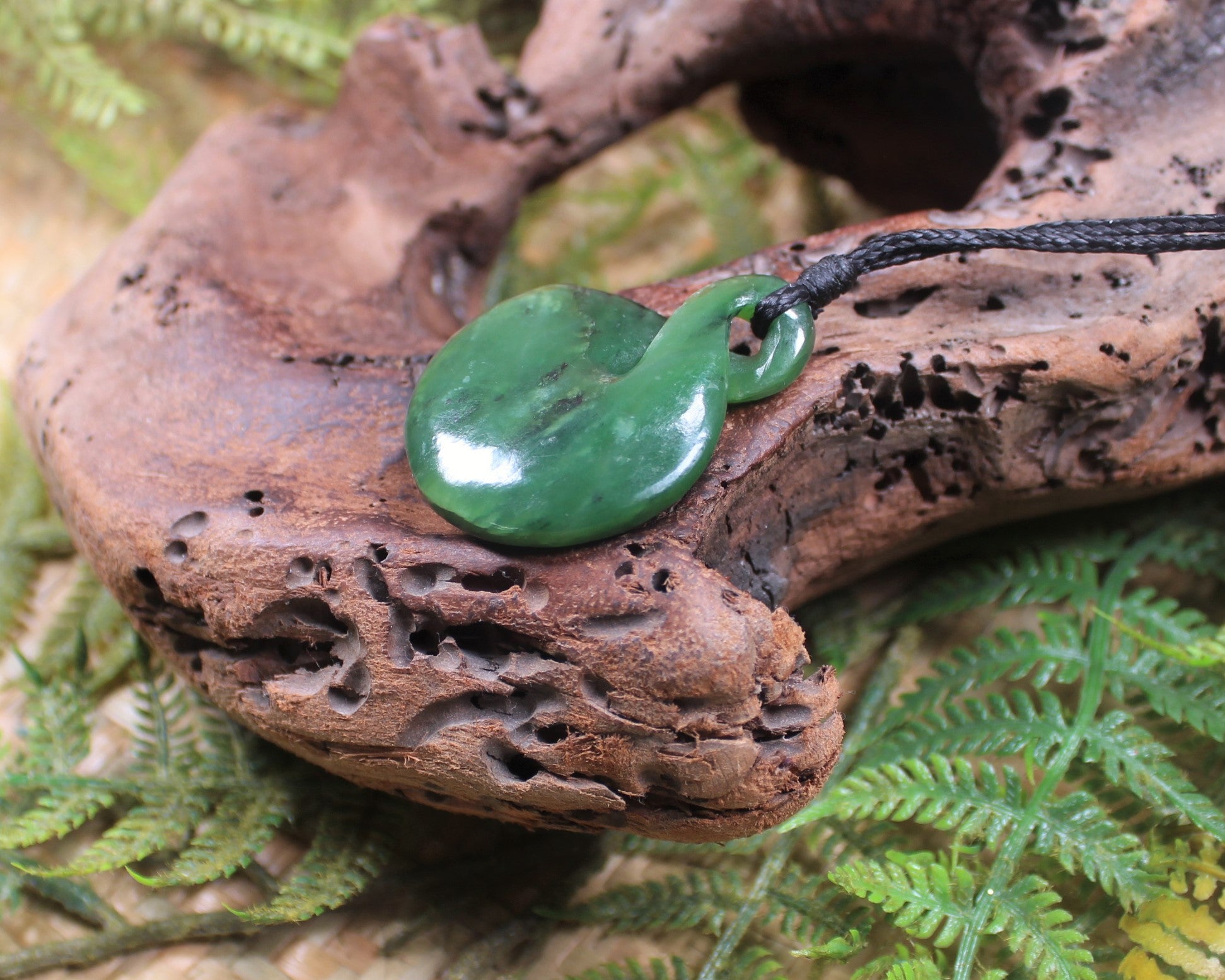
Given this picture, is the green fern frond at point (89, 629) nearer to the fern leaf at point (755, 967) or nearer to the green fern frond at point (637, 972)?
the green fern frond at point (637, 972)

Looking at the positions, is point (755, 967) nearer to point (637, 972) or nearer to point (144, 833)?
point (637, 972)

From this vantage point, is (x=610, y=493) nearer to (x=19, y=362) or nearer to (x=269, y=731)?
(x=269, y=731)

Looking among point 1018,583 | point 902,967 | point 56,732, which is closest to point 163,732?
point 56,732

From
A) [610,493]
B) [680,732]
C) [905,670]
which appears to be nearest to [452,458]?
[610,493]

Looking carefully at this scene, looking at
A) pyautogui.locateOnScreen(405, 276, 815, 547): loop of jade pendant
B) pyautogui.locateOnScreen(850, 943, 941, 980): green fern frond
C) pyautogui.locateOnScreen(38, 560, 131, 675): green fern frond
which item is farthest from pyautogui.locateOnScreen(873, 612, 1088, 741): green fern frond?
pyautogui.locateOnScreen(38, 560, 131, 675): green fern frond

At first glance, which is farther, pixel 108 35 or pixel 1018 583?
pixel 108 35

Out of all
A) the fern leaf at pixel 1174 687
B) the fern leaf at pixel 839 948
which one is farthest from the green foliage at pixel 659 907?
the fern leaf at pixel 1174 687
